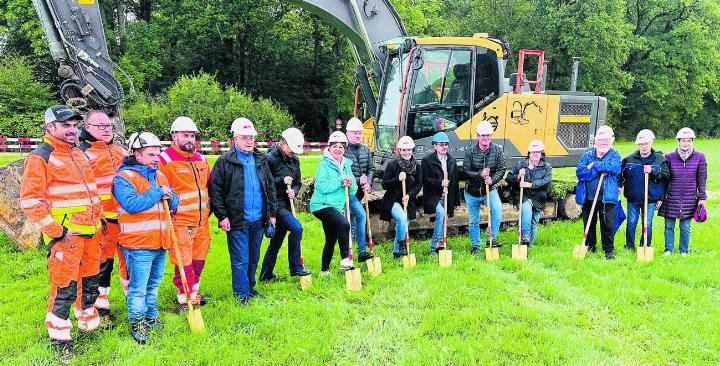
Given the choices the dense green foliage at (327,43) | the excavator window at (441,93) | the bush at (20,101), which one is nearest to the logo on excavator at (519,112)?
the excavator window at (441,93)

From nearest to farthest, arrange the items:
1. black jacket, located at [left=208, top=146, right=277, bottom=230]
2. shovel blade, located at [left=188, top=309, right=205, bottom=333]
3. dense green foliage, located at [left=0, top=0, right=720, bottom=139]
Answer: shovel blade, located at [left=188, top=309, right=205, bottom=333] < black jacket, located at [left=208, top=146, right=277, bottom=230] < dense green foliage, located at [left=0, top=0, right=720, bottom=139]

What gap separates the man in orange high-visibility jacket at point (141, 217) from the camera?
424 cm

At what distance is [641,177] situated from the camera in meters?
6.91

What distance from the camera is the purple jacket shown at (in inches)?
261

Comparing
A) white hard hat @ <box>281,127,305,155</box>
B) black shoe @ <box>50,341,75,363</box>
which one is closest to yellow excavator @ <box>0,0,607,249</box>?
white hard hat @ <box>281,127,305,155</box>

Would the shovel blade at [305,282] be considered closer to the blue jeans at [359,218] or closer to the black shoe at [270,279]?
the black shoe at [270,279]

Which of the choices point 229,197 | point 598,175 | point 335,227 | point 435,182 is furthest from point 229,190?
point 598,175

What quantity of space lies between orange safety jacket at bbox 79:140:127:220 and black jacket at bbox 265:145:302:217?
1687mm

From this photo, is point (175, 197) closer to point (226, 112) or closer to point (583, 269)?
point (583, 269)

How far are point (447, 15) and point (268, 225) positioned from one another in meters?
39.3

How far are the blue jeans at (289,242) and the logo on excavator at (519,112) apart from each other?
4.68 m

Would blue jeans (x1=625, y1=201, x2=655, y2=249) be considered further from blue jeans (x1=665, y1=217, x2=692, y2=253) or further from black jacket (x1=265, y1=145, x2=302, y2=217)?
black jacket (x1=265, y1=145, x2=302, y2=217)

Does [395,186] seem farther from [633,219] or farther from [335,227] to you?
[633,219]

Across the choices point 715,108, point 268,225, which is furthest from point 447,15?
point 268,225
